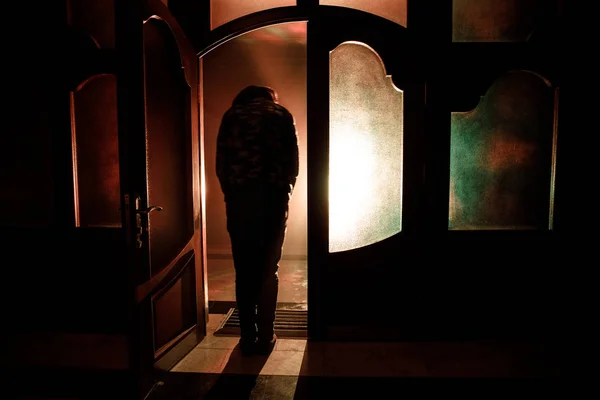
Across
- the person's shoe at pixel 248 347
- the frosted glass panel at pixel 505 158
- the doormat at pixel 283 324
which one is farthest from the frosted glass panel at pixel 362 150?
the person's shoe at pixel 248 347

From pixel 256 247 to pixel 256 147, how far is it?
2.35 ft

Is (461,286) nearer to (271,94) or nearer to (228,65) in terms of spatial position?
(271,94)

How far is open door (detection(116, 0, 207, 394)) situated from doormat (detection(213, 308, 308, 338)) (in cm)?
24

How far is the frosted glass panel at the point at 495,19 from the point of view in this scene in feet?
9.92

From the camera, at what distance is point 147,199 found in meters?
2.38

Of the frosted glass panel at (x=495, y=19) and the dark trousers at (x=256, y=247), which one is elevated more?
the frosted glass panel at (x=495, y=19)

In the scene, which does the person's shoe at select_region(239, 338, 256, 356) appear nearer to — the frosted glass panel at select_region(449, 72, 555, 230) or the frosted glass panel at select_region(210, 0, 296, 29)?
the frosted glass panel at select_region(449, 72, 555, 230)

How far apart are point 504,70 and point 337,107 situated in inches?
51.3

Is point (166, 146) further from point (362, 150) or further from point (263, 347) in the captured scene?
point (263, 347)

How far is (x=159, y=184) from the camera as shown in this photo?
2676 mm

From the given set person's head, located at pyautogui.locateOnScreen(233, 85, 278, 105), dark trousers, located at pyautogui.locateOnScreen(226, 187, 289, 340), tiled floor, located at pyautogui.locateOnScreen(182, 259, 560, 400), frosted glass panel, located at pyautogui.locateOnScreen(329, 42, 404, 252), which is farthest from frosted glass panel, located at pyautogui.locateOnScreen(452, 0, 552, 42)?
tiled floor, located at pyautogui.locateOnScreen(182, 259, 560, 400)

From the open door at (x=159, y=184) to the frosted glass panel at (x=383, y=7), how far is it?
1.33m

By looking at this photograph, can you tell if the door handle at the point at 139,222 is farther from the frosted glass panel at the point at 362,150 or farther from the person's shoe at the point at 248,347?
the frosted glass panel at the point at 362,150

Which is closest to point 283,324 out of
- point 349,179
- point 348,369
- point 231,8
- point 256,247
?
point 348,369
